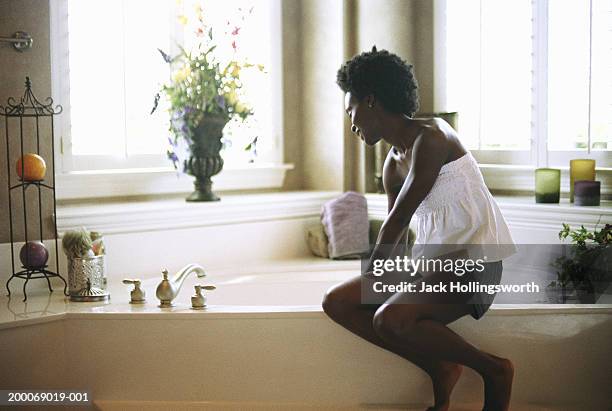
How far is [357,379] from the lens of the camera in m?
2.68

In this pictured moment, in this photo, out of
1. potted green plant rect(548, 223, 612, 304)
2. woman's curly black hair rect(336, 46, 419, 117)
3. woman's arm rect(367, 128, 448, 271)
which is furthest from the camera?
potted green plant rect(548, 223, 612, 304)

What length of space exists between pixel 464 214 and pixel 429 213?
0.10 meters

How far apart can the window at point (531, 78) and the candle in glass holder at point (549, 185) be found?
0.16 m

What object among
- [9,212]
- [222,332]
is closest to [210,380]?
[222,332]

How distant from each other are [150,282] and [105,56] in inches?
37.1

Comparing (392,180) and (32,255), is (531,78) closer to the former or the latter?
(392,180)

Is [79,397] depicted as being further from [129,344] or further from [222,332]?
[222,332]

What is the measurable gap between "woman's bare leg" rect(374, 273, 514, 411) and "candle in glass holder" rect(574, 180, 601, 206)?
2.73 ft

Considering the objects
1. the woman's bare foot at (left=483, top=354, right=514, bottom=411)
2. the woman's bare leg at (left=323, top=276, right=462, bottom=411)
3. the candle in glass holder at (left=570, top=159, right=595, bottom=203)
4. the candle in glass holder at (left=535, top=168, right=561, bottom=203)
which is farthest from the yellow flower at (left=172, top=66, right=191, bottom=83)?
the woman's bare foot at (left=483, top=354, right=514, bottom=411)

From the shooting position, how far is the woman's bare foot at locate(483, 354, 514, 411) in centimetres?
244

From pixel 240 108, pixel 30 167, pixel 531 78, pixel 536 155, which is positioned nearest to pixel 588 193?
pixel 536 155

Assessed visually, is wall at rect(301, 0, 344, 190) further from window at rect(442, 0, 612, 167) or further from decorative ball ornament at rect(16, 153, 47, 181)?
decorative ball ornament at rect(16, 153, 47, 181)

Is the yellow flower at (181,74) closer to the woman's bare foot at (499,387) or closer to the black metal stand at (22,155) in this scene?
the black metal stand at (22,155)

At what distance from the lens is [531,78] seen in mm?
3371
